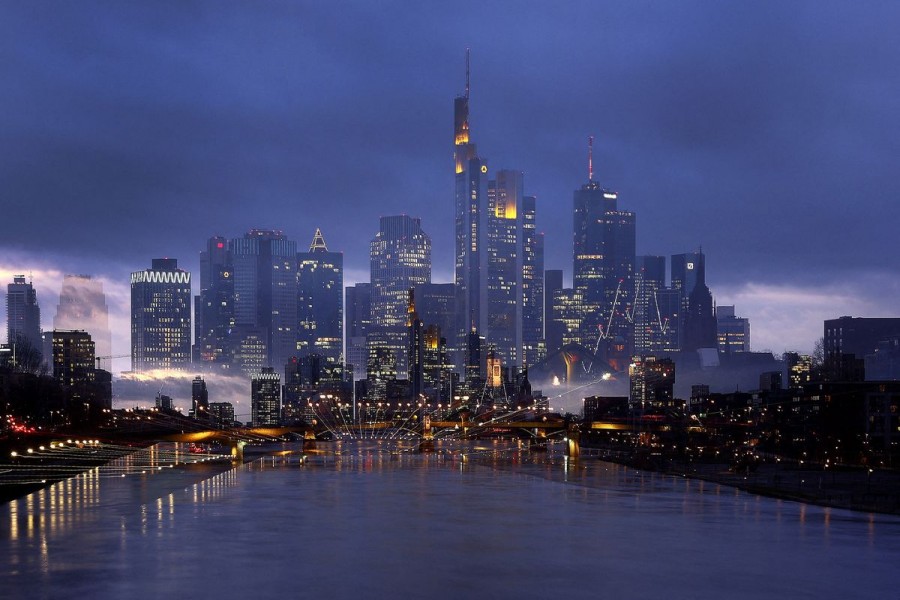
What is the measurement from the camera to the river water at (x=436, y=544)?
60125 mm

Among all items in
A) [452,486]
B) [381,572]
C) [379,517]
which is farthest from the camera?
[452,486]

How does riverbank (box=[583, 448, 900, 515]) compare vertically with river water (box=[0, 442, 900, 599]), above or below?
below

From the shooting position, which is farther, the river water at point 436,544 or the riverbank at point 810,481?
the riverbank at point 810,481

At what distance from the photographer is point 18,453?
17250cm

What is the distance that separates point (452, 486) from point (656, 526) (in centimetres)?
4882

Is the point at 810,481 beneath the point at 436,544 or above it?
beneath

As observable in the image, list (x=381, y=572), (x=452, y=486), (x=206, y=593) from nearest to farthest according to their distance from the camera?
(x=206, y=593) < (x=381, y=572) < (x=452, y=486)

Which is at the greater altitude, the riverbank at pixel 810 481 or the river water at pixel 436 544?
the river water at pixel 436 544

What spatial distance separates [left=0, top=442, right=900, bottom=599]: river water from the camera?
60.1 metres

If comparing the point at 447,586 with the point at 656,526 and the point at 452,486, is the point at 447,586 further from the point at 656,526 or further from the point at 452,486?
the point at 452,486

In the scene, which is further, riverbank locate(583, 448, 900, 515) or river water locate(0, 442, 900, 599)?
riverbank locate(583, 448, 900, 515)

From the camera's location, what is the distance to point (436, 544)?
79.0 meters

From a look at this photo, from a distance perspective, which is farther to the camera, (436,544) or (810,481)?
(810,481)

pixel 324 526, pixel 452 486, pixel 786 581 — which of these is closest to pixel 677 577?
pixel 786 581
